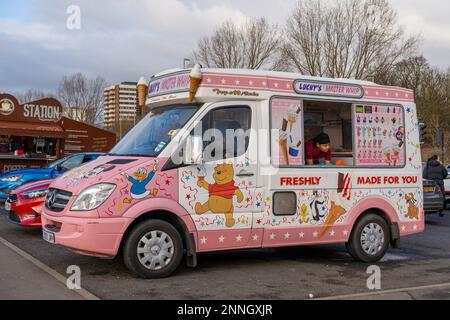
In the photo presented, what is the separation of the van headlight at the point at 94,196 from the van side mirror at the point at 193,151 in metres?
Result: 1.01

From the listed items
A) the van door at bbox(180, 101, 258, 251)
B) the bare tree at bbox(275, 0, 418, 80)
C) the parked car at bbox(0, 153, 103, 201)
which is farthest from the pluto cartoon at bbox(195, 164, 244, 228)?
the bare tree at bbox(275, 0, 418, 80)

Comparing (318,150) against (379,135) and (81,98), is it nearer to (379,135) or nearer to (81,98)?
(379,135)

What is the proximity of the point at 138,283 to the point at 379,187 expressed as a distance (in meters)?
4.08

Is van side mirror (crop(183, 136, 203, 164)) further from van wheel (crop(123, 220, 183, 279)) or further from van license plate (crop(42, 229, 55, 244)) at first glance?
van license plate (crop(42, 229, 55, 244))

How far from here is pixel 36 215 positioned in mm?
9953

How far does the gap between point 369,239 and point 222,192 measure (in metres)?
2.71

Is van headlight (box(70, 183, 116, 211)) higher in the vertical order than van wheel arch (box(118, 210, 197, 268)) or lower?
higher

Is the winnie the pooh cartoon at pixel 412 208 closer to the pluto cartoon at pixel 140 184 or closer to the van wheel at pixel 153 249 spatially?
the van wheel at pixel 153 249

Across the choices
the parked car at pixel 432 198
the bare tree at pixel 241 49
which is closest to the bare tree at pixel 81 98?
the bare tree at pixel 241 49

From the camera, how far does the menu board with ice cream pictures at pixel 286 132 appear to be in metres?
7.70

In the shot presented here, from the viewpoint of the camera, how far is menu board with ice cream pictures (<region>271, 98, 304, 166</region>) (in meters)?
7.70

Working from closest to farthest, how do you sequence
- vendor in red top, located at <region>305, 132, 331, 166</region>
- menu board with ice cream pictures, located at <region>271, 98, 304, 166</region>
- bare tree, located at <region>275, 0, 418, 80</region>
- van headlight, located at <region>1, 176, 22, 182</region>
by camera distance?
1. menu board with ice cream pictures, located at <region>271, 98, 304, 166</region>
2. vendor in red top, located at <region>305, 132, 331, 166</region>
3. van headlight, located at <region>1, 176, 22, 182</region>
4. bare tree, located at <region>275, 0, 418, 80</region>

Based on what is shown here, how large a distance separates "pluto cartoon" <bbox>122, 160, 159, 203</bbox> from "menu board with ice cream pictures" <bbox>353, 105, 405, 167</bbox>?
11.1 feet
